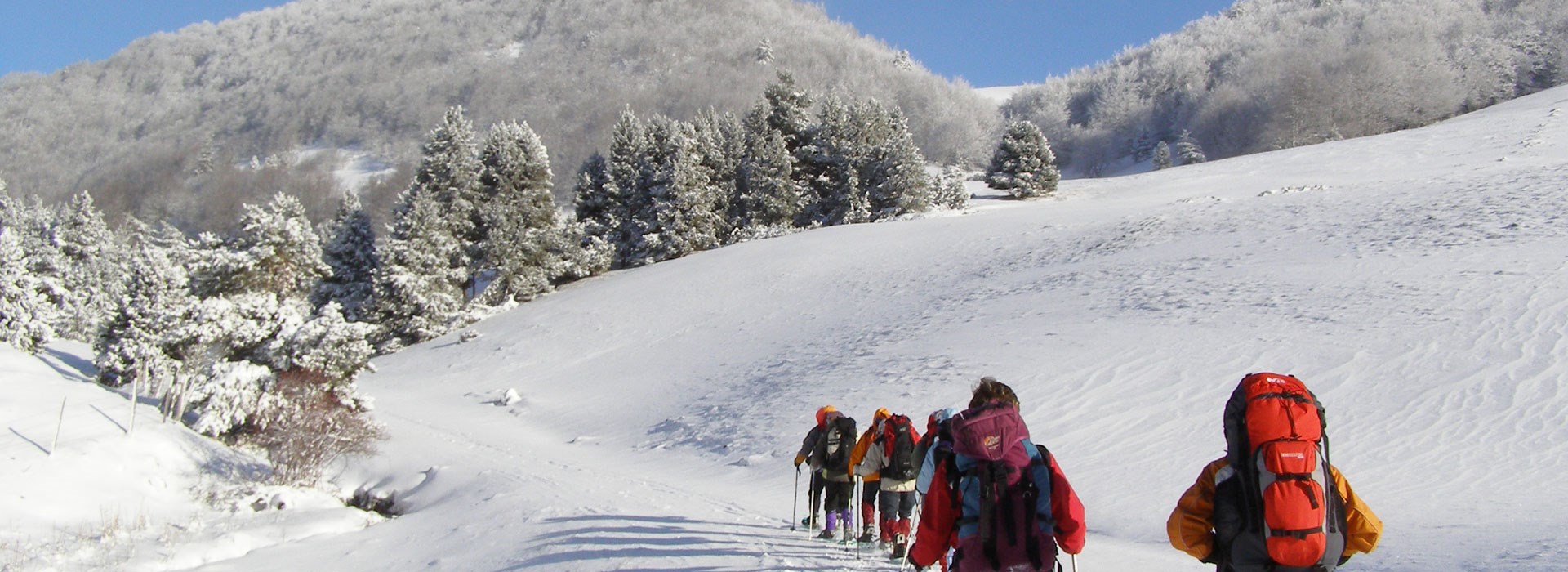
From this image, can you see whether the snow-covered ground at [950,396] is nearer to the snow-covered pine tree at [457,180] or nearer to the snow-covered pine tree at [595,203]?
the snow-covered pine tree at [457,180]

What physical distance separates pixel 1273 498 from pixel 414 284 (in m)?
35.9

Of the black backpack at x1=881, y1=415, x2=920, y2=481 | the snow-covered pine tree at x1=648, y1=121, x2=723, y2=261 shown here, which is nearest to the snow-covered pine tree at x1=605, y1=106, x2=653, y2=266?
the snow-covered pine tree at x1=648, y1=121, x2=723, y2=261

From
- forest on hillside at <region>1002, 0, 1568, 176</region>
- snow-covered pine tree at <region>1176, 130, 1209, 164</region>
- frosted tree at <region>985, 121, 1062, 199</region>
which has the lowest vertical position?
frosted tree at <region>985, 121, 1062, 199</region>

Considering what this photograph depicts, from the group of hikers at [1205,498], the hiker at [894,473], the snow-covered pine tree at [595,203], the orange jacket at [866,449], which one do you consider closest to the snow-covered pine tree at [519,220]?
the snow-covered pine tree at [595,203]

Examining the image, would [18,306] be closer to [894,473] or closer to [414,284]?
[414,284]

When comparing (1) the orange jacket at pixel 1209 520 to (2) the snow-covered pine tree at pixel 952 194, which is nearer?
(1) the orange jacket at pixel 1209 520

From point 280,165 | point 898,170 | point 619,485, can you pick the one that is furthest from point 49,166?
point 619,485

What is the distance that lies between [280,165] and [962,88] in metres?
99.3

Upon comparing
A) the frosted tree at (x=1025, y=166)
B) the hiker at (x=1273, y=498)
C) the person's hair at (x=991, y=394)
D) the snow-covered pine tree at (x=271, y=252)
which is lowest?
the hiker at (x=1273, y=498)

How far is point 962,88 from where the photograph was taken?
13388 cm

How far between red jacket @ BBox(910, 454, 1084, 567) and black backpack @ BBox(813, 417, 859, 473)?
4.27m

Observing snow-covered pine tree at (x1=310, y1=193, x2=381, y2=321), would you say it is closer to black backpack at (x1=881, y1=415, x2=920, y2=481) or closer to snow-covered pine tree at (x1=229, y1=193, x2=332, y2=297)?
snow-covered pine tree at (x1=229, y1=193, x2=332, y2=297)

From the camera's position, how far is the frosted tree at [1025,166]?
4856 centimetres

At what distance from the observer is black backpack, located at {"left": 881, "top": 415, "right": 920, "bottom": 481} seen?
829 cm
